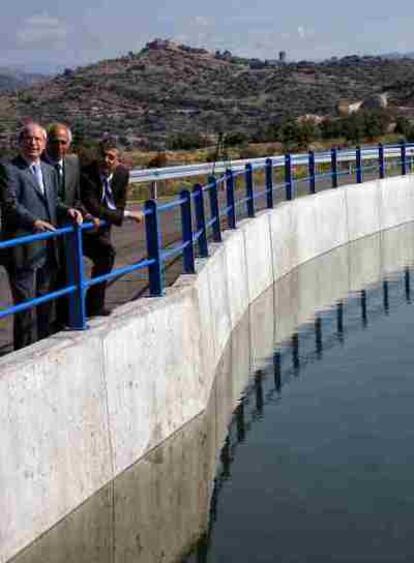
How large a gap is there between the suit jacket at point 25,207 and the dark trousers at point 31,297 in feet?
0.33

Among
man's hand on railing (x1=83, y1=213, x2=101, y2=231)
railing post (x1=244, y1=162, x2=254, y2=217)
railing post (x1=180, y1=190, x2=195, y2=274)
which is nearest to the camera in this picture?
man's hand on railing (x1=83, y1=213, x2=101, y2=231)

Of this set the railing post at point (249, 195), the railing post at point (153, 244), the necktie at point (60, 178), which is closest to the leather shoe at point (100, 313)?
the railing post at point (153, 244)

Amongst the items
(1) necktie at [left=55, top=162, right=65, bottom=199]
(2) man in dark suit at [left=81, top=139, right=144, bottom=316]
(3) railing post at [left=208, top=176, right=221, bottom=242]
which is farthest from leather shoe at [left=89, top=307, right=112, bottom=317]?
(3) railing post at [left=208, top=176, right=221, bottom=242]

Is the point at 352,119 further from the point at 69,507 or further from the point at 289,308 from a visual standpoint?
the point at 69,507

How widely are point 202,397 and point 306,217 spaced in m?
12.6

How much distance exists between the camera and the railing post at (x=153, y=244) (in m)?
12.0

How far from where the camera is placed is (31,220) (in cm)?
973

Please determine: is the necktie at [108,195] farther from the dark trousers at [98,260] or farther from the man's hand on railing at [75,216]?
the man's hand on railing at [75,216]

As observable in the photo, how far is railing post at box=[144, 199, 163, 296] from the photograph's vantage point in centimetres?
1201

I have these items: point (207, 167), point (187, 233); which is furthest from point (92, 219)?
point (207, 167)

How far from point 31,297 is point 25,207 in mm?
681

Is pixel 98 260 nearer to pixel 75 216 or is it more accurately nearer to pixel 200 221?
pixel 75 216

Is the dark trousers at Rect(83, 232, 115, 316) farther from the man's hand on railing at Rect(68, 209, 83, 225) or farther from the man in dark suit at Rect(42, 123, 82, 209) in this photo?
the man's hand on railing at Rect(68, 209, 83, 225)

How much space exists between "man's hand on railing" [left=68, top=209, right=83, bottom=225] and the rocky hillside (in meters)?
63.4
